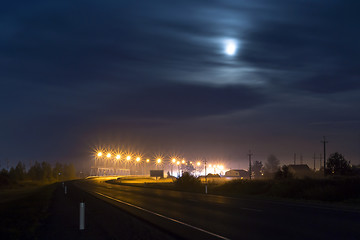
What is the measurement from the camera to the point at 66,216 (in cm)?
1770

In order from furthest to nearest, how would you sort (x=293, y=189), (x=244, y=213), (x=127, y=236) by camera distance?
(x=293, y=189), (x=244, y=213), (x=127, y=236)

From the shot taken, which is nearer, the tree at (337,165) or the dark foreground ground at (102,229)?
the dark foreground ground at (102,229)

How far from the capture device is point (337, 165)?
59594mm

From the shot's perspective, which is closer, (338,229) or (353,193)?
(338,229)

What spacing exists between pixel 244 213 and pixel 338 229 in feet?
18.7

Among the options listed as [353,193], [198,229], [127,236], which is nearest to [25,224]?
[127,236]

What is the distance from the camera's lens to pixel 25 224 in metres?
15.4

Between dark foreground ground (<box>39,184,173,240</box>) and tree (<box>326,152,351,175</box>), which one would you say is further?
tree (<box>326,152,351,175</box>)

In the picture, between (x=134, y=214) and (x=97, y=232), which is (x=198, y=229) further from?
(x=134, y=214)

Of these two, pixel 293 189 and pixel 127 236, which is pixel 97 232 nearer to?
pixel 127 236

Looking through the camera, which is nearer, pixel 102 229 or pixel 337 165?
pixel 102 229

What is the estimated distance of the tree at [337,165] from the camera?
194 ft

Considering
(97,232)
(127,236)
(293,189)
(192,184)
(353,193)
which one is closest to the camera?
(127,236)

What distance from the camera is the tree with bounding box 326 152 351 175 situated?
5900cm
